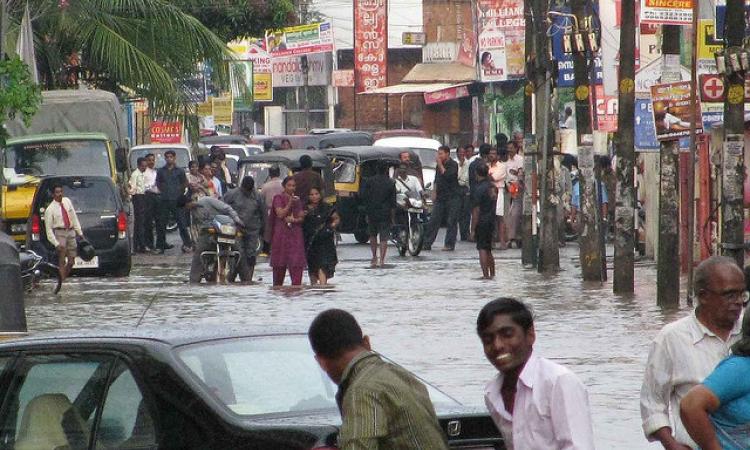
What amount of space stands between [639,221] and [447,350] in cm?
1604

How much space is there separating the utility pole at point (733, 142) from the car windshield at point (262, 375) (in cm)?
1033

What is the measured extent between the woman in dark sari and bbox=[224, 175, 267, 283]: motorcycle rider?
1582 millimetres

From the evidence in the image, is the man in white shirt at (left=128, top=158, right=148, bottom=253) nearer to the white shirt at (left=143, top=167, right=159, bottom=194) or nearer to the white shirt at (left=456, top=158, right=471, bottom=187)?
the white shirt at (left=143, top=167, right=159, bottom=194)

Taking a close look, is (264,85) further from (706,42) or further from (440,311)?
(706,42)

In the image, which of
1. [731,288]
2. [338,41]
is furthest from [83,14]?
[338,41]

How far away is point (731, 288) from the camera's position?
6016 millimetres

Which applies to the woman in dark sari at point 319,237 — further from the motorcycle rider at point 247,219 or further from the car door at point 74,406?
the car door at point 74,406

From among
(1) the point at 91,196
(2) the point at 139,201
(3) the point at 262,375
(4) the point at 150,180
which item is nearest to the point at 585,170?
(1) the point at 91,196

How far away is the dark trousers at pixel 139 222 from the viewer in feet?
111

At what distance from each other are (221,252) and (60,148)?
20.6 feet

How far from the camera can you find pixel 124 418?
691 centimetres

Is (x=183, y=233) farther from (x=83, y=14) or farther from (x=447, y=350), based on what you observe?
(x=447, y=350)

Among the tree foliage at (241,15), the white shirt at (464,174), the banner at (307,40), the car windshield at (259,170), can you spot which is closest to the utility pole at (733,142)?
the car windshield at (259,170)

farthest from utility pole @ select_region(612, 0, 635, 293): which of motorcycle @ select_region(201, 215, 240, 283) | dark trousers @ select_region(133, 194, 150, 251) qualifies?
dark trousers @ select_region(133, 194, 150, 251)
